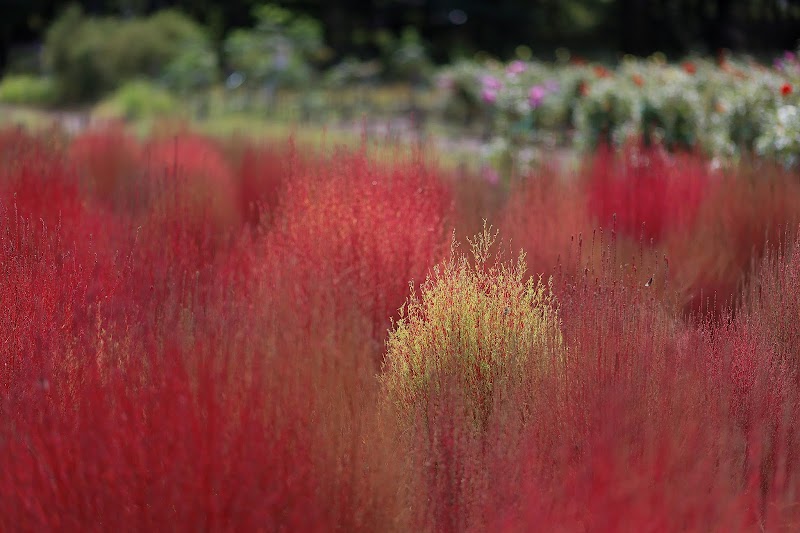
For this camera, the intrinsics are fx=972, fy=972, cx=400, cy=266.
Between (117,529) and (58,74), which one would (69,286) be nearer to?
(117,529)

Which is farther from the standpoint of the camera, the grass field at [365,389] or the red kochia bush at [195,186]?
the red kochia bush at [195,186]

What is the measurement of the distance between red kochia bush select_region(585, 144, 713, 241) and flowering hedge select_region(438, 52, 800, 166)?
2.39 ft

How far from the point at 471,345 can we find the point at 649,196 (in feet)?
7.97

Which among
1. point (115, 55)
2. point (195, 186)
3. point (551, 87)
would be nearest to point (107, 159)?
point (195, 186)

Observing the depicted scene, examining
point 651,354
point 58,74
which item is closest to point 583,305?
point 651,354

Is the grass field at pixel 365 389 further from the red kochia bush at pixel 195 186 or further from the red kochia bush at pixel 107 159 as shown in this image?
the red kochia bush at pixel 107 159

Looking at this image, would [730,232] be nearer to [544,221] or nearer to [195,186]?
→ [544,221]

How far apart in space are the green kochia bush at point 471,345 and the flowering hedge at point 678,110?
341 cm

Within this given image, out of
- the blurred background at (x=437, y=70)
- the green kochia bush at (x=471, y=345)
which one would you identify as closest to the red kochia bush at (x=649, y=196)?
the blurred background at (x=437, y=70)

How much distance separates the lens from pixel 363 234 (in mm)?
4469

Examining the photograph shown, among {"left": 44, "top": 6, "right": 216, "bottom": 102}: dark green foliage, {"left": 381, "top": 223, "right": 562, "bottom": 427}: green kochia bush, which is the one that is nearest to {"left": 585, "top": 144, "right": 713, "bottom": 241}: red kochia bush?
{"left": 381, "top": 223, "right": 562, "bottom": 427}: green kochia bush

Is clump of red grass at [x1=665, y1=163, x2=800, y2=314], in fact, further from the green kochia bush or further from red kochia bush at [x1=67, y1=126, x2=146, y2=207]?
red kochia bush at [x1=67, y1=126, x2=146, y2=207]

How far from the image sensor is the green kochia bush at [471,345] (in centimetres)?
337

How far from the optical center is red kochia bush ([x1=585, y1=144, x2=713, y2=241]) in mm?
5512
